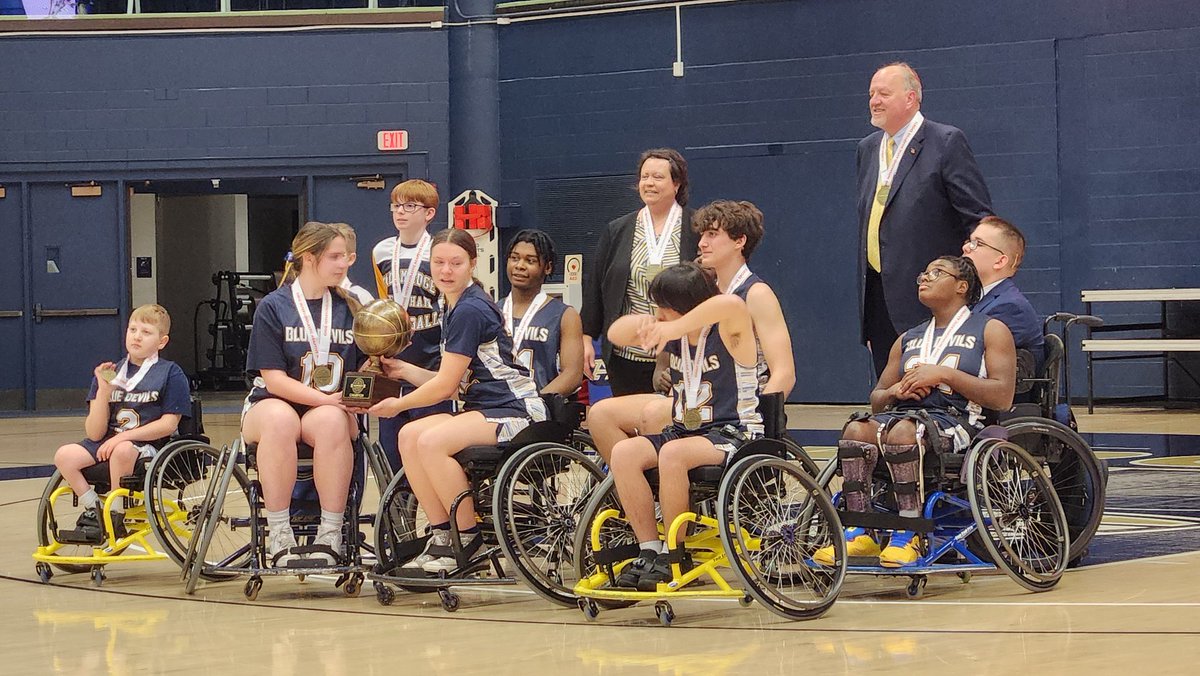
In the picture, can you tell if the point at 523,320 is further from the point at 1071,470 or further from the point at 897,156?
the point at 1071,470

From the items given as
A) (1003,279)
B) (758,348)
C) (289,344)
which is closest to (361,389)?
(289,344)

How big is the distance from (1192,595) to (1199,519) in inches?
64.1

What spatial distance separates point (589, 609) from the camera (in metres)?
3.98

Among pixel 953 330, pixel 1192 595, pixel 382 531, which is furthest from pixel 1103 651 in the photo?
pixel 382 531

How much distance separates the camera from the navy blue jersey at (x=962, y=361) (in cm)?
438

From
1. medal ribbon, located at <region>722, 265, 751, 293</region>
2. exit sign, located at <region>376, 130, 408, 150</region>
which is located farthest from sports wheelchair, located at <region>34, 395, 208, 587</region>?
exit sign, located at <region>376, 130, 408, 150</region>

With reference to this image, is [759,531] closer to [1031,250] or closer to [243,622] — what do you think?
[243,622]

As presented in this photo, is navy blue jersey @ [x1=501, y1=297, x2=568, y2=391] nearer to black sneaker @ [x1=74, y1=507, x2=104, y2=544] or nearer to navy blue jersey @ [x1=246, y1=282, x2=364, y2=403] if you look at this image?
navy blue jersey @ [x1=246, y1=282, x2=364, y2=403]

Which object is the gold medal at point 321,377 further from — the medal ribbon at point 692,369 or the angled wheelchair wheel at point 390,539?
the medal ribbon at point 692,369

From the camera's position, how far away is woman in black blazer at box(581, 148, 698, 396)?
4773 millimetres

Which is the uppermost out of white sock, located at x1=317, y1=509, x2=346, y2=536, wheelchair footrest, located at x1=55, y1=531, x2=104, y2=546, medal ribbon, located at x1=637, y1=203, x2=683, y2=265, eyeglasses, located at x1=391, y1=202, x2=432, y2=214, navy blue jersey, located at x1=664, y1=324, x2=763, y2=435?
eyeglasses, located at x1=391, y1=202, x2=432, y2=214

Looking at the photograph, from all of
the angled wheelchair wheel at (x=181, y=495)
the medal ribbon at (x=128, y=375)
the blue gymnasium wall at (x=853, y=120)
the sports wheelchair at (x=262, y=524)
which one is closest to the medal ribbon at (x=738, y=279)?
the sports wheelchair at (x=262, y=524)

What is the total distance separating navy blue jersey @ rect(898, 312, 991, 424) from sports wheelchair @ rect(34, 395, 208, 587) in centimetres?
228

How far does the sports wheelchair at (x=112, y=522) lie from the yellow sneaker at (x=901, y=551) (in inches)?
85.4
